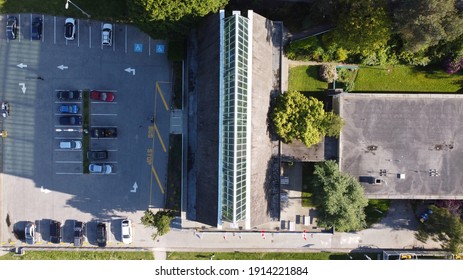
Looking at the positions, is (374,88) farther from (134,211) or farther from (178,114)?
(134,211)

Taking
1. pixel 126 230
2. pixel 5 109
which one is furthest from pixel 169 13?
pixel 126 230

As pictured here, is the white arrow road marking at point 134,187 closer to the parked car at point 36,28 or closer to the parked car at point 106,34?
the parked car at point 106,34

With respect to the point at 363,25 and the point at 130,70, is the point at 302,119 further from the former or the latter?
the point at 130,70

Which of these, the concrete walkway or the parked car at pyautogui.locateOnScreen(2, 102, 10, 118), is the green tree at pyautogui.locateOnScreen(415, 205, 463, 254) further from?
the parked car at pyautogui.locateOnScreen(2, 102, 10, 118)

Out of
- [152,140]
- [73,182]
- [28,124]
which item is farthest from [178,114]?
[28,124]

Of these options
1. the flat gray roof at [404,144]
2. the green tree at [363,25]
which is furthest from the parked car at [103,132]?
the green tree at [363,25]

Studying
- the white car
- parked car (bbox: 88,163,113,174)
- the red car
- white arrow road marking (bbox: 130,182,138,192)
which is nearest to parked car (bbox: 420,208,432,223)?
white arrow road marking (bbox: 130,182,138,192)

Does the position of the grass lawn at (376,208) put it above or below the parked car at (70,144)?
below
